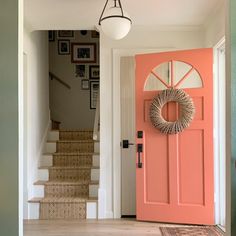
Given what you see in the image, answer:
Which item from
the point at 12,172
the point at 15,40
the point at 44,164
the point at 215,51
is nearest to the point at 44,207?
the point at 44,164

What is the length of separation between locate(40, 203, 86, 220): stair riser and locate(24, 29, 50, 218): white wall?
27 cm

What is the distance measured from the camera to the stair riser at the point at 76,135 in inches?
223

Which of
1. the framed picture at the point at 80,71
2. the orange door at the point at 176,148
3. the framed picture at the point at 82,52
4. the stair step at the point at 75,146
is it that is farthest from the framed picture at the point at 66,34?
the orange door at the point at 176,148

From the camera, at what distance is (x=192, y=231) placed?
362cm

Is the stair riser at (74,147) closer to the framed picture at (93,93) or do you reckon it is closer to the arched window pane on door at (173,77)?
the framed picture at (93,93)

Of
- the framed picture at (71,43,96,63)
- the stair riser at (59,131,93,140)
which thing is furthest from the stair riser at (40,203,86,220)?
the framed picture at (71,43,96,63)

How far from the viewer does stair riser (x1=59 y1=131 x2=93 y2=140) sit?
5672 millimetres

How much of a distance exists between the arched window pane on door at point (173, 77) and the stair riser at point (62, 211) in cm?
177

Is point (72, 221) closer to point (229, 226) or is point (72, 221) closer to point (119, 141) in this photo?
point (119, 141)

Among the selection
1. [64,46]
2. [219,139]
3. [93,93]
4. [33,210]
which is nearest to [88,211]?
[33,210]

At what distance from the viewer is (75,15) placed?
3.82 meters

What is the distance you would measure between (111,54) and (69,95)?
2318 mm

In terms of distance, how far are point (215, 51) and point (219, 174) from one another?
4.90ft

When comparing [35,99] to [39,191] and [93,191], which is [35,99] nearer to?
[39,191]
